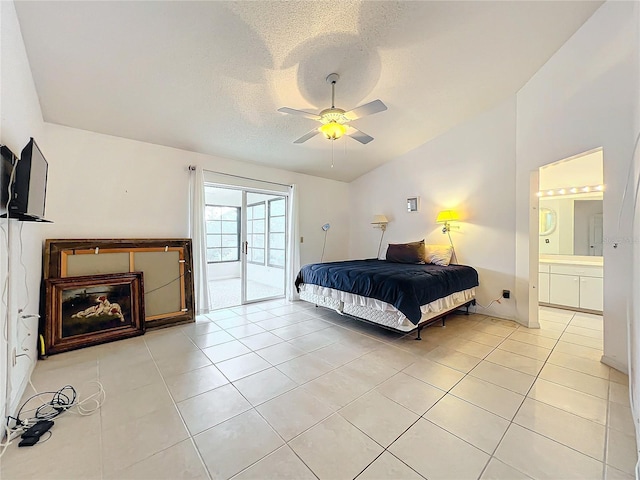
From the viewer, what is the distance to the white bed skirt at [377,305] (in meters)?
2.99

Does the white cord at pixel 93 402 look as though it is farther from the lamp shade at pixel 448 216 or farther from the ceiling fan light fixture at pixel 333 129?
the lamp shade at pixel 448 216

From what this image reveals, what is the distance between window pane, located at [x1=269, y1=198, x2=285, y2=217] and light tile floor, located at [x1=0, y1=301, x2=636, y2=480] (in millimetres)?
2800

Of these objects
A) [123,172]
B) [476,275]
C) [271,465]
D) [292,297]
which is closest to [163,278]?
[123,172]

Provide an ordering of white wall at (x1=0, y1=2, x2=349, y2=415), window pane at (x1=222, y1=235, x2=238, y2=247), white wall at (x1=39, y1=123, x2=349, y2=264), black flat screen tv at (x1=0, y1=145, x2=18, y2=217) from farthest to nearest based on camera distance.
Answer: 1. window pane at (x1=222, y1=235, x2=238, y2=247)
2. white wall at (x1=39, y1=123, x2=349, y2=264)
3. white wall at (x1=0, y1=2, x2=349, y2=415)
4. black flat screen tv at (x1=0, y1=145, x2=18, y2=217)

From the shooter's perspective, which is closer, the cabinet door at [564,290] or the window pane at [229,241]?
the cabinet door at [564,290]

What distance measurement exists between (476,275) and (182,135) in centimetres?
472

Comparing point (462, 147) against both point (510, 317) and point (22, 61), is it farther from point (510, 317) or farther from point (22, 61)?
point (22, 61)

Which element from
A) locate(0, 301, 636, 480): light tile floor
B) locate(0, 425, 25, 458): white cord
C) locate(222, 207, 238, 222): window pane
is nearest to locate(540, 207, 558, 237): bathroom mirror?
locate(0, 301, 636, 480): light tile floor

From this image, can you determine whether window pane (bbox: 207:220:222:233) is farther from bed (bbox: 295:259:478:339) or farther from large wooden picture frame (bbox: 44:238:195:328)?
bed (bbox: 295:259:478:339)

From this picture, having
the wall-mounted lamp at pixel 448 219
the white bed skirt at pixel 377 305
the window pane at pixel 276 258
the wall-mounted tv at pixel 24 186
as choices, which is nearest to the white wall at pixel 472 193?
the wall-mounted lamp at pixel 448 219

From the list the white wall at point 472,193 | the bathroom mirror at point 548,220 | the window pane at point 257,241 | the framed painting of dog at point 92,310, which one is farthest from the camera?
the window pane at point 257,241

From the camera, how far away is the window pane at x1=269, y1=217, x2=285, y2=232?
5314 millimetres

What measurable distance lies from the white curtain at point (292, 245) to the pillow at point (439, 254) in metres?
2.34

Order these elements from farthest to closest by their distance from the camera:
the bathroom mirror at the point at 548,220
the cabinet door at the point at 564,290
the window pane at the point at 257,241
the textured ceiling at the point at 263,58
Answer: the window pane at the point at 257,241, the bathroom mirror at the point at 548,220, the cabinet door at the point at 564,290, the textured ceiling at the point at 263,58
